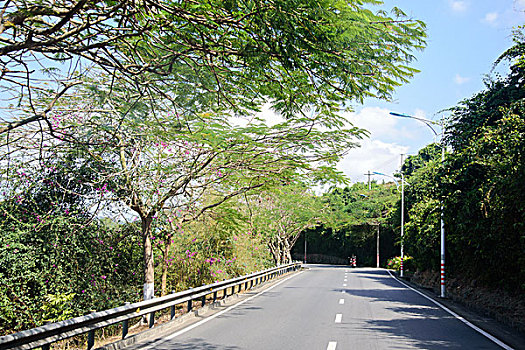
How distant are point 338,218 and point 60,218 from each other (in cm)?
3906

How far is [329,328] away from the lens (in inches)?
453

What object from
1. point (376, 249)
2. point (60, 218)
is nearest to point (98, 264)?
point (60, 218)

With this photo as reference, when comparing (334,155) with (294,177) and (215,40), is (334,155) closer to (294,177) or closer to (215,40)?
(294,177)

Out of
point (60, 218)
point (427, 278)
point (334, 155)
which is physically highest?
point (334, 155)

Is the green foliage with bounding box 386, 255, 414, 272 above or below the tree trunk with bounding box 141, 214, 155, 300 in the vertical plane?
below

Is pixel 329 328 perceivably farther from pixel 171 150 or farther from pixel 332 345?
pixel 171 150

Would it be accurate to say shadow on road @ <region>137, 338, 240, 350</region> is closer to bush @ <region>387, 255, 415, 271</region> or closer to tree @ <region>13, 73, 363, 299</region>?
tree @ <region>13, 73, 363, 299</region>

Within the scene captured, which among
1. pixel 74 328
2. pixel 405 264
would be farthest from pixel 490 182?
pixel 405 264

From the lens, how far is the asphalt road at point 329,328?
31.2 ft

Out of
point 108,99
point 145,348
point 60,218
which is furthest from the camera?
point 60,218

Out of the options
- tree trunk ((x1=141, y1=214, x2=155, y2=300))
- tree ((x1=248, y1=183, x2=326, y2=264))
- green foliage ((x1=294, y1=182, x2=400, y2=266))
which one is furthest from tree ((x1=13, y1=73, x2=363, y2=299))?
green foliage ((x1=294, y1=182, x2=400, y2=266))

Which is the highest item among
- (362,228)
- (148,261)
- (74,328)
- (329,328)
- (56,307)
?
(362,228)

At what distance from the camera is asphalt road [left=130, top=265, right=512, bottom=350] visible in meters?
9.51

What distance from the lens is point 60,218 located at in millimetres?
14422
